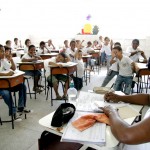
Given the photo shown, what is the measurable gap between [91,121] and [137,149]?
1024 mm

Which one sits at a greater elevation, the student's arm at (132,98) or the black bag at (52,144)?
the student's arm at (132,98)

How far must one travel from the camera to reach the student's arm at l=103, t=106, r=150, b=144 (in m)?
0.88

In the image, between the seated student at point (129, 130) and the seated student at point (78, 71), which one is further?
the seated student at point (78, 71)

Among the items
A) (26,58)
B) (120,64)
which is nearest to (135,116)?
(120,64)

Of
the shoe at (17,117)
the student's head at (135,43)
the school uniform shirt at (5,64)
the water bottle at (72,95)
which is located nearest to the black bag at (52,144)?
the water bottle at (72,95)

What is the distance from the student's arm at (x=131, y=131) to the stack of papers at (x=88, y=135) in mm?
69

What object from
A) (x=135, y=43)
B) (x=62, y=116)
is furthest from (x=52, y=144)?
(x=135, y=43)

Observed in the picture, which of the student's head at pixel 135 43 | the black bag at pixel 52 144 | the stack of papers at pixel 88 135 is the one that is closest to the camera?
the stack of papers at pixel 88 135

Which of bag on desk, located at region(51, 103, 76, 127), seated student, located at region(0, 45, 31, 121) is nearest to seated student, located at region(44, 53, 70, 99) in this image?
seated student, located at region(0, 45, 31, 121)

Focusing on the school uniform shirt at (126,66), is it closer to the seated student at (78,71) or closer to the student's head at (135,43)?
the seated student at (78,71)

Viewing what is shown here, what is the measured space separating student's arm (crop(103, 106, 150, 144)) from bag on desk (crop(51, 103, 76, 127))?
0.27 m

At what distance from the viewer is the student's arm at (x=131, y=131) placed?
883 millimetres

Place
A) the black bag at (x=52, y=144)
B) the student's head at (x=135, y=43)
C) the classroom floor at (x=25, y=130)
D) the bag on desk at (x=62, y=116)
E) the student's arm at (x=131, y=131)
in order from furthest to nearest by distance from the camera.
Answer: the student's head at (x=135, y=43)
the classroom floor at (x=25, y=130)
the black bag at (x=52, y=144)
the bag on desk at (x=62, y=116)
the student's arm at (x=131, y=131)

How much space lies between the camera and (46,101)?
3904 mm
